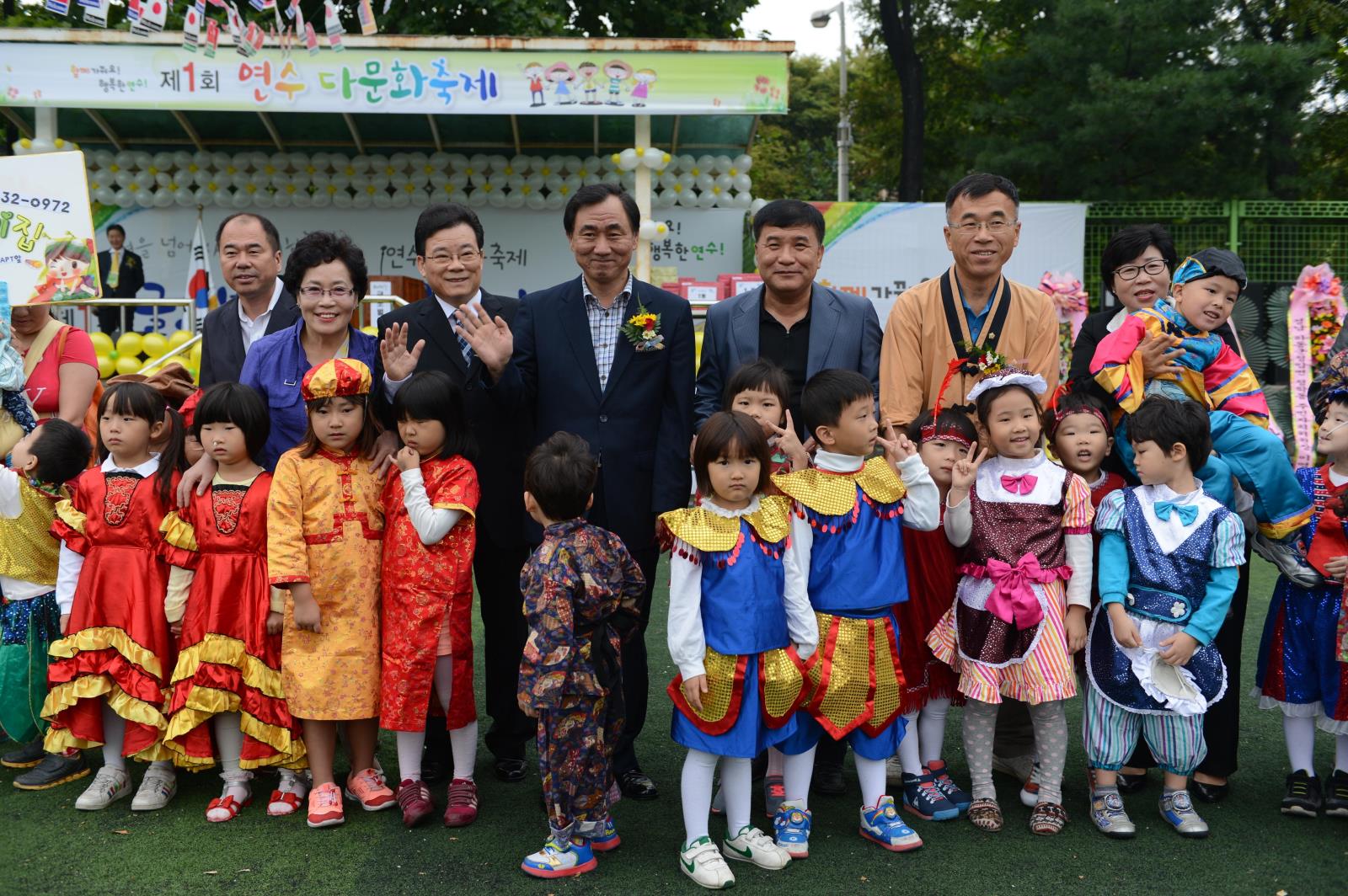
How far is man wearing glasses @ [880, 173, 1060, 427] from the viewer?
142 inches

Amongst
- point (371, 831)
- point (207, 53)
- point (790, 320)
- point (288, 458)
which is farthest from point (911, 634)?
point (207, 53)

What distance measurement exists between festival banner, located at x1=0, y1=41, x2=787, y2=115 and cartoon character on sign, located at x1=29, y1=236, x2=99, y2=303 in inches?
267

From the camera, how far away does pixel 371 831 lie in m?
3.41

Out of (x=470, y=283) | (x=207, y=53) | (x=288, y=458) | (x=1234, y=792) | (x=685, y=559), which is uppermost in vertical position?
(x=207, y=53)

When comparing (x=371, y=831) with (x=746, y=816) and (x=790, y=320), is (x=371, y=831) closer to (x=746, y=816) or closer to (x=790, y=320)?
(x=746, y=816)

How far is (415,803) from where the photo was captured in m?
3.43

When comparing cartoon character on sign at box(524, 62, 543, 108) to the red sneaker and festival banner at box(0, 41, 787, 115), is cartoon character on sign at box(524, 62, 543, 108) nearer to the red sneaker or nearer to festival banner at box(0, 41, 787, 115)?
festival banner at box(0, 41, 787, 115)

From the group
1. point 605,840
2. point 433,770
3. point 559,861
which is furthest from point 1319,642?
point 433,770

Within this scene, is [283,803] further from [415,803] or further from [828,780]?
[828,780]

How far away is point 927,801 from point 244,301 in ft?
9.49

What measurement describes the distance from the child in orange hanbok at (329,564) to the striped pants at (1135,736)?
226 cm

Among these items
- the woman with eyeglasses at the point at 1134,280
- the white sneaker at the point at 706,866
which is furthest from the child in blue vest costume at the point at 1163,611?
the white sneaker at the point at 706,866

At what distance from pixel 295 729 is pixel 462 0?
553 inches

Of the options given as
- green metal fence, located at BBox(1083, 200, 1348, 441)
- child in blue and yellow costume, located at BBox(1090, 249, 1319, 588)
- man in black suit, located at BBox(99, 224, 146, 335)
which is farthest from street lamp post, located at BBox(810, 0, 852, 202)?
child in blue and yellow costume, located at BBox(1090, 249, 1319, 588)
